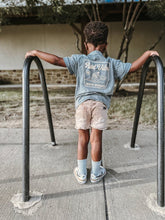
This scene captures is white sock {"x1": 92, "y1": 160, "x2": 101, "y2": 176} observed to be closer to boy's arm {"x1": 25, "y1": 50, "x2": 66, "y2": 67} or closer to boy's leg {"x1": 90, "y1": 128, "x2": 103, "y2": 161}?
boy's leg {"x1": 90, "y1": 128, "x2": 103, "y2": 161}

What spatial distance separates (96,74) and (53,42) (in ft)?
26.6

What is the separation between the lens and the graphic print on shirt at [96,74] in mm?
1561

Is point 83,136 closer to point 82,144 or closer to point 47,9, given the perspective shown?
point 82,144

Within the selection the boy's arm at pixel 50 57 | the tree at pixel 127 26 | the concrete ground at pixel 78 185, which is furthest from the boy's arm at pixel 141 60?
the tree at pixel 127 26

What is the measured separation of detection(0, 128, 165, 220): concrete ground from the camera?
1375 mm

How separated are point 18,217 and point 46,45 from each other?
28.3ft

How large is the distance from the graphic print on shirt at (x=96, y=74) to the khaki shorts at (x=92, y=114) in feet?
0.44

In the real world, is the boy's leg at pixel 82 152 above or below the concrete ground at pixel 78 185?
above

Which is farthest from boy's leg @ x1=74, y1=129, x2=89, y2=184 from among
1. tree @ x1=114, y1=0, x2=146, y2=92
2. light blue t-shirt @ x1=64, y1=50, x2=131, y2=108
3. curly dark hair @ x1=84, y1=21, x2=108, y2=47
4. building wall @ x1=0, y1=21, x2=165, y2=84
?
building wall @ x1=0, y1=21, x2=165, y2=84

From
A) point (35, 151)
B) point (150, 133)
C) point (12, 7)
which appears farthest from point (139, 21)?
point (35, 151)

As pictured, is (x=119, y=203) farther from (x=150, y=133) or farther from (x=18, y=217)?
(x=150, y=133)

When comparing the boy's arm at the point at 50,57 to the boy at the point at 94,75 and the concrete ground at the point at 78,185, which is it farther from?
the concrete ground at the point at 78,185

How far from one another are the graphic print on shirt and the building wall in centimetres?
780

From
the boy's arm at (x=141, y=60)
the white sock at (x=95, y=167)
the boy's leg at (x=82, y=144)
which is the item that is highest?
the boy's arm at (x=141, y=60)
